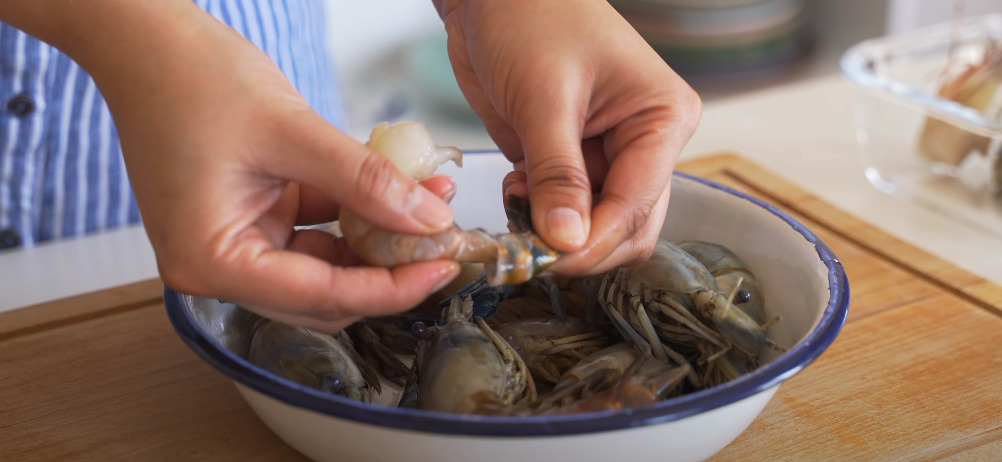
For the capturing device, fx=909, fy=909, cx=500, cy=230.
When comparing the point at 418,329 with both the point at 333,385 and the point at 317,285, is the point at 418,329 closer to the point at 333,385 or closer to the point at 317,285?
the point at 333,385

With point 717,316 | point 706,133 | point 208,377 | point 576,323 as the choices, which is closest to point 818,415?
point 717,316

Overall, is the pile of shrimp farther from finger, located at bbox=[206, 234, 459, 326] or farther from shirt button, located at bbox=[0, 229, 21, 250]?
shirt button, located at bbox=[0, 229, 21, 250]

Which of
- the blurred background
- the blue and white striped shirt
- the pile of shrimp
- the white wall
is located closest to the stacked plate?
the blurred background

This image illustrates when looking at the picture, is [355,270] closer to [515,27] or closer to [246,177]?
[246,177]

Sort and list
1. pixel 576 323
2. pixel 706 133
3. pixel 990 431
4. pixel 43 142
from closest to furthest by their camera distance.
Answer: pixel 990 431 → pixel 576 323 → pixel 43 142 → pixel 706 133

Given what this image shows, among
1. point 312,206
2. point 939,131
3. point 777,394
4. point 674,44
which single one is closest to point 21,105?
point 312,206

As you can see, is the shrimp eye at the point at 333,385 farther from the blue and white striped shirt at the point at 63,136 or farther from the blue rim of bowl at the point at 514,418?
the blue and white striped shirt at the point at 63,136
